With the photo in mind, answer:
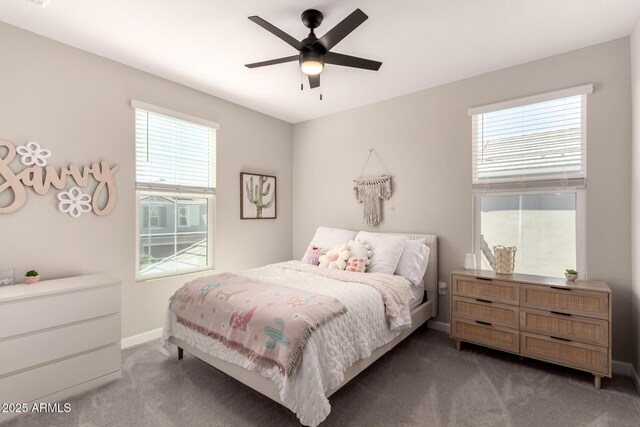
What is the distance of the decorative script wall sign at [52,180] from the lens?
2309 millimetres

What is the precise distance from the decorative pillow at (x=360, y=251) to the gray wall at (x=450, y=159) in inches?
25.5

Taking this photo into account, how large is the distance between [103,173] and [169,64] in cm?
119

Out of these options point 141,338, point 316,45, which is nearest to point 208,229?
point 141,338

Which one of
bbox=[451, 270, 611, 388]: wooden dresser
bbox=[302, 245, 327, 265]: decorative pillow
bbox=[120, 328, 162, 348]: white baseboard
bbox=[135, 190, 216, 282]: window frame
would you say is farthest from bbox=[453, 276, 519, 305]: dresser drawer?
bbox=[120, 328, 162, 348]: white baseboard

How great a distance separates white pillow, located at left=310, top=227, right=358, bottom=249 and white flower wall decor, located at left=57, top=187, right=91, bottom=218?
2.36 meters

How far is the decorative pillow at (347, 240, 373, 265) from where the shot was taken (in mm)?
3209

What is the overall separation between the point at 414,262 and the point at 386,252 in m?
0.30

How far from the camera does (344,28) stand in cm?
189

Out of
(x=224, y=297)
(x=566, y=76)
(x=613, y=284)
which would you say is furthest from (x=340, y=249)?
(x=566, y=76)

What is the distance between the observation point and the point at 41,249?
247cm

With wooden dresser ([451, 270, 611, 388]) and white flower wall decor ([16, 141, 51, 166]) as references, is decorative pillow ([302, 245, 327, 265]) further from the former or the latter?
white flower wall decor ([16, 141, 51, 166])

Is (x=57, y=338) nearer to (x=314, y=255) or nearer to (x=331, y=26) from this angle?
(x=314, y=255)

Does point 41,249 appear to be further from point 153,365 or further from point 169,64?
point 169,64

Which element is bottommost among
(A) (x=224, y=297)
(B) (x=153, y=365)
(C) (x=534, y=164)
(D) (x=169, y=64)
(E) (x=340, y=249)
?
(B) (x=153, y=365)
